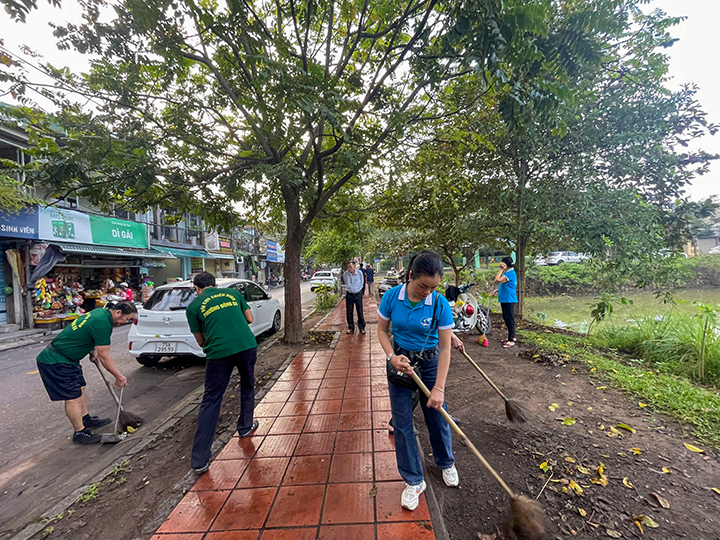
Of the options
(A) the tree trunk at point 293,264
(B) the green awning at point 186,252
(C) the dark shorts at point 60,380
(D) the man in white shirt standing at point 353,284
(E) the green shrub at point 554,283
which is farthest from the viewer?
(B) the green awning at point 186,252

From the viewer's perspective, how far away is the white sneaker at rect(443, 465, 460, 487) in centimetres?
241

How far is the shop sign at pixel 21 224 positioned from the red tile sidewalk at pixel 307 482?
1070 cm

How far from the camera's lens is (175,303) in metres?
5.63

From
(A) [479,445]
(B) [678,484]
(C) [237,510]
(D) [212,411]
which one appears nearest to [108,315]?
(D) [212,411]

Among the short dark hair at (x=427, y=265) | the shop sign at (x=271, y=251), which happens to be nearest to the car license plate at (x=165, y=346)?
the short dark hair at (x=427, y=265)

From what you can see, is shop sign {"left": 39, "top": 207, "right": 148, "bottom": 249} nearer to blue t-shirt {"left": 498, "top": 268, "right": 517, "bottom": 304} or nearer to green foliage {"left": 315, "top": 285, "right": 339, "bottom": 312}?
green foliage {"left": 315, "top": 285, "right": 339, "bottom": 312}

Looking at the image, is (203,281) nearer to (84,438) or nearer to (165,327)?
(84,438)

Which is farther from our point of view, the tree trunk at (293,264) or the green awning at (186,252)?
the green awning at (186,252)

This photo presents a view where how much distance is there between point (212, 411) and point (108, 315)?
1.81m

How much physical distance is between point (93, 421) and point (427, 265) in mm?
4368

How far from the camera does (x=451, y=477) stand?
2.42 m

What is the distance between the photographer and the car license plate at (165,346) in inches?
216

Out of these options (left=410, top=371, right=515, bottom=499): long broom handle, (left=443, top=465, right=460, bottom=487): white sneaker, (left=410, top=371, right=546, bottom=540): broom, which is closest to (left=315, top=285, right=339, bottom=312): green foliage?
(left=443, top=465, right=460, bottom=487): white sneaker

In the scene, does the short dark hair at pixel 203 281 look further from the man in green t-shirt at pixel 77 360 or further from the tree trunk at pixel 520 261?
the tree trunk at pixel 520 261
